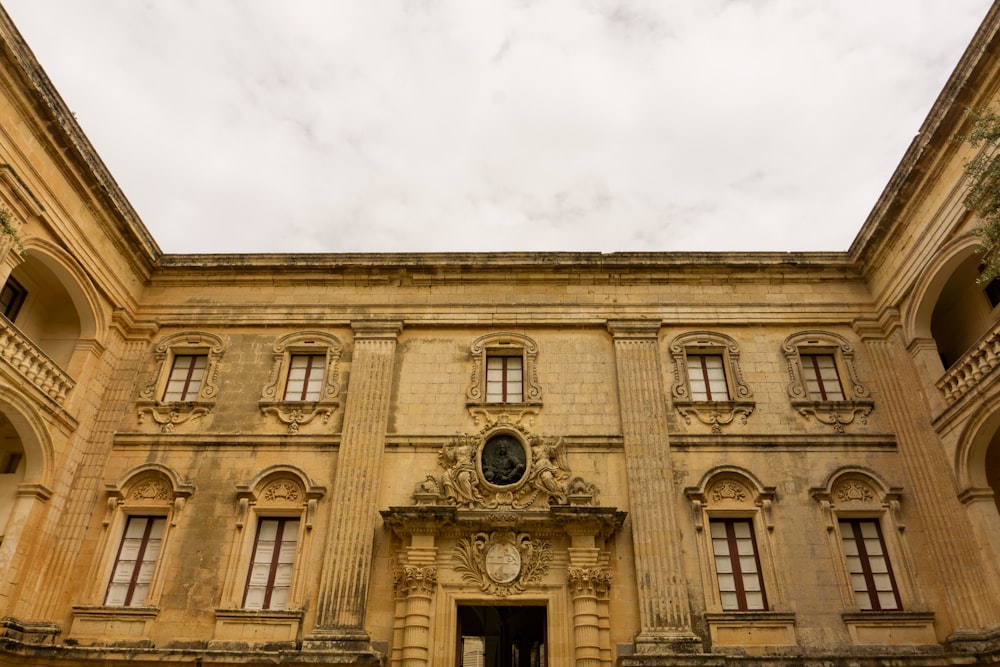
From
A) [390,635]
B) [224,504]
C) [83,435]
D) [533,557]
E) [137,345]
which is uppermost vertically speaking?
[137,345]

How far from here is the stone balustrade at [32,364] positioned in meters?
12.4

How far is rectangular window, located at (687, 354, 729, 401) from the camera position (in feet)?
50.0

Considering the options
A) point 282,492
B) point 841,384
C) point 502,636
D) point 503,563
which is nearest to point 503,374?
point 503,563

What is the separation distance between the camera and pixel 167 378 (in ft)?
52.0

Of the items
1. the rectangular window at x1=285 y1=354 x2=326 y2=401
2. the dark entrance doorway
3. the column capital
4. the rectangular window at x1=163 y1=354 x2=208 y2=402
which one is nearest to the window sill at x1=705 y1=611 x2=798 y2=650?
the dark entrance doorway

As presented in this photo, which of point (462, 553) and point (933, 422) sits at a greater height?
point (933, 422)

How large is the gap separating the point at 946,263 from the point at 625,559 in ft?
26.9

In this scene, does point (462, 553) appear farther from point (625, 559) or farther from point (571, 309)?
point (571, 309)

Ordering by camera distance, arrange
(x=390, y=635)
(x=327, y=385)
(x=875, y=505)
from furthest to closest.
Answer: (x=327, y=385) < (x=875, y=505) < (x=390, y=635)

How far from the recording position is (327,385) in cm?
1541

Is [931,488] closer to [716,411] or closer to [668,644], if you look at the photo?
[716,411]

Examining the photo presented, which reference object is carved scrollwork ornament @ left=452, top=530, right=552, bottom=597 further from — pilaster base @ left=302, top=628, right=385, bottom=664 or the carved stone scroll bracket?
the carved stone scroll bracket

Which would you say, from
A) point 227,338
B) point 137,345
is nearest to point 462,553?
point 227,338

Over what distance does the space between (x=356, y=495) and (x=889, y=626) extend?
10.0 metres
